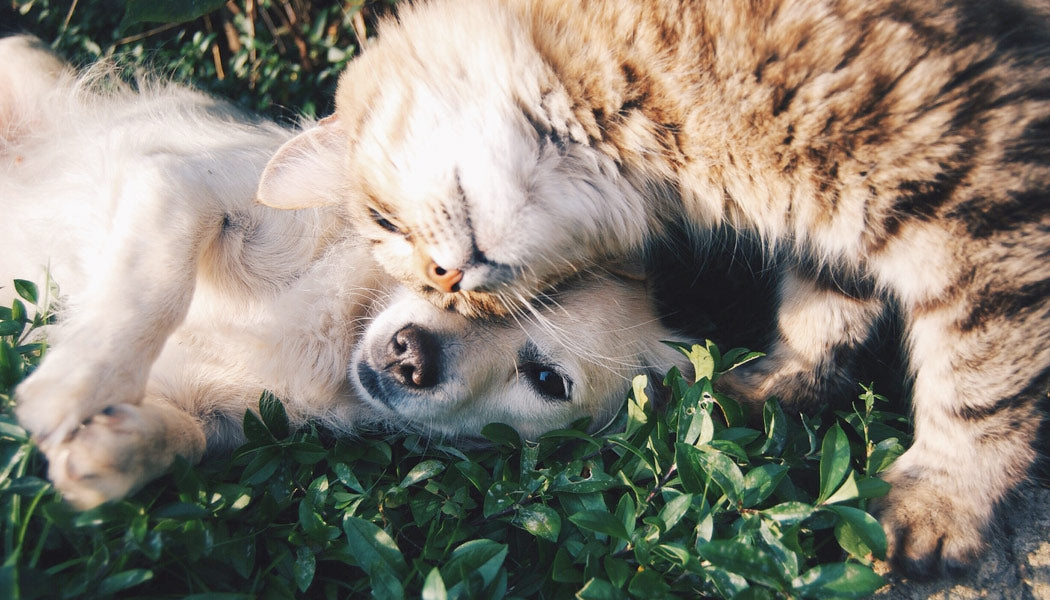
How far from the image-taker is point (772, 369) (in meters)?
2.61

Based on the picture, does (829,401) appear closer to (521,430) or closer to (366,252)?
(521,430)

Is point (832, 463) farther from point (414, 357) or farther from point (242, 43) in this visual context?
point (242, 43)

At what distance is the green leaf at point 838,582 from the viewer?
1779 mm

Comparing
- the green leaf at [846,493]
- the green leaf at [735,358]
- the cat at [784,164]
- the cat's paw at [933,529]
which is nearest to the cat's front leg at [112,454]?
the cat at [784,164]

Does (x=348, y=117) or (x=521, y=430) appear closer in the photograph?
(x=348, y=117)

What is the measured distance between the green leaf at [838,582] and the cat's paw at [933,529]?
0.32 m

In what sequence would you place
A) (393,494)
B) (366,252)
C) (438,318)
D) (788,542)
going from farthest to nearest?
1. (366,252)
2. (438,318)
3. (393,494)
4. (788,542)

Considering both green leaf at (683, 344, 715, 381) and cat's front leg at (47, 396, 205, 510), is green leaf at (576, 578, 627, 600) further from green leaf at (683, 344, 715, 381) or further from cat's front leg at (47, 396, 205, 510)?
cat's front leg at (47, 396, 205, 510)

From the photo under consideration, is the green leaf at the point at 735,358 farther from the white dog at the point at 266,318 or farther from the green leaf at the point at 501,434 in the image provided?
the green leaf at the point at 501,434

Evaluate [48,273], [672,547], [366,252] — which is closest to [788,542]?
[672,547]

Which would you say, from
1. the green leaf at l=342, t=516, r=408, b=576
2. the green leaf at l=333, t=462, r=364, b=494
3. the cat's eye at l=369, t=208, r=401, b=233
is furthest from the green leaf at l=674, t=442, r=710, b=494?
the cat's eye at l=369, t=208, r=401, b=233

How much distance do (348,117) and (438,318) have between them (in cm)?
73

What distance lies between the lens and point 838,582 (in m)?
1.80

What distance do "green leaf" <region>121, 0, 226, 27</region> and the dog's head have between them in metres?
1.39
